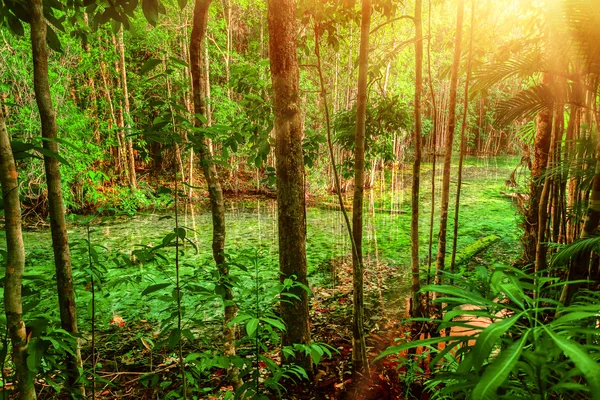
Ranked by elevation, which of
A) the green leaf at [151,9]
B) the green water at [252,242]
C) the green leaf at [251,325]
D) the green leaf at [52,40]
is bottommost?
the green water at [252,242]

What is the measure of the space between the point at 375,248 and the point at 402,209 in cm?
462

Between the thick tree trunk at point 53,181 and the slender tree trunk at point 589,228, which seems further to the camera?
the slender tree trunk at point 589,228

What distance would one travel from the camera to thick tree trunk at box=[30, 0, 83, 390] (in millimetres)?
1328

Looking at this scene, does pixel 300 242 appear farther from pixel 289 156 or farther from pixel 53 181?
pixel 53 181

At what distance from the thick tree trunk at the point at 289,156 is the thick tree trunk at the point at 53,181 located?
1525mm

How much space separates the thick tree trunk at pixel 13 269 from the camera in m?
0.97

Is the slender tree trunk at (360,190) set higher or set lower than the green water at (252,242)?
higher

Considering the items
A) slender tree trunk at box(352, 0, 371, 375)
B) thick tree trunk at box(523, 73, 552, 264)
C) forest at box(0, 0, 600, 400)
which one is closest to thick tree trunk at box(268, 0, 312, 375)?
forest at box(0, 0, 600, 400)

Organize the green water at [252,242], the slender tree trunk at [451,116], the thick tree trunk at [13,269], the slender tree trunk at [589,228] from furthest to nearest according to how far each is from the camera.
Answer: the green water at [252,242], the slender tree trunk at [451,116], the slender tree trunk at [589,228], the thick tree trunk at [13,269]

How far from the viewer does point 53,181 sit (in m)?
1.43

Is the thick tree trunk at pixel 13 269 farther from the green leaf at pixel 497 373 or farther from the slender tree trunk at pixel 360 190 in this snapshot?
the slender tree trunk at pixel 360 190

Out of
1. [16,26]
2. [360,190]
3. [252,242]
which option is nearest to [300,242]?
[360,190]

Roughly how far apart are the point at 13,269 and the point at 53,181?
22.9 inches

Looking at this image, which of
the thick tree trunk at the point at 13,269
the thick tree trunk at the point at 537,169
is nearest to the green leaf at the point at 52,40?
the thick tree trunk at the point at 13,269
